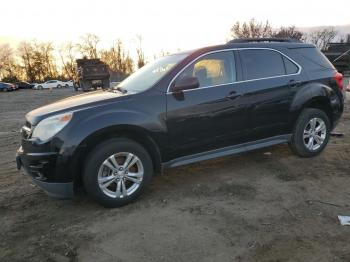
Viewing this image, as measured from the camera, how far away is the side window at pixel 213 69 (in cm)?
484

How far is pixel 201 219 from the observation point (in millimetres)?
3930

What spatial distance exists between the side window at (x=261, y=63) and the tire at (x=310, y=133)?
0.82 meters

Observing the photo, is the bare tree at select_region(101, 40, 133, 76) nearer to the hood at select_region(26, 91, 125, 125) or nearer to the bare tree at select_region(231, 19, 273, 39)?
the bare tree at select_region(231, 19, 273, 39)

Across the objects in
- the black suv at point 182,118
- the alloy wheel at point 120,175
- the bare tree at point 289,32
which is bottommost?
the alloy wheel at point 120,175

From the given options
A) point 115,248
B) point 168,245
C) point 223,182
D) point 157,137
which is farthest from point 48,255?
point 223,182

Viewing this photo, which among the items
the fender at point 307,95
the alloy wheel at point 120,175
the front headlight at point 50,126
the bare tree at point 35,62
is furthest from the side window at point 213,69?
the bare tree at point 35,62

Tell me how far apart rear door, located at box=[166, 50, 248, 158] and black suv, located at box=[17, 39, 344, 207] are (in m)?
0.01

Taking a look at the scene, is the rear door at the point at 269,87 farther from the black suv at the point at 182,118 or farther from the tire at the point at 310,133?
the tire at the point at 310,133

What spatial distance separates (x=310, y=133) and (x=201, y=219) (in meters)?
2.83

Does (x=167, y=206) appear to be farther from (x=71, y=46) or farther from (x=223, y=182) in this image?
(x=71, y=46)

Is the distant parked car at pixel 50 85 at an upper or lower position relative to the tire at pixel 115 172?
lower

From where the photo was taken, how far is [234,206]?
4.22 meters

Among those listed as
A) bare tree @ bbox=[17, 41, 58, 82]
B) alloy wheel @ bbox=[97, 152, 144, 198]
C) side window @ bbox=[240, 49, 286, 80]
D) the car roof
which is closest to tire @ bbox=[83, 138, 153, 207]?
alloy wheel @ bbox=[97, 152, 144, 198]

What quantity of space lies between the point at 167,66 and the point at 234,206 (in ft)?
6.71
